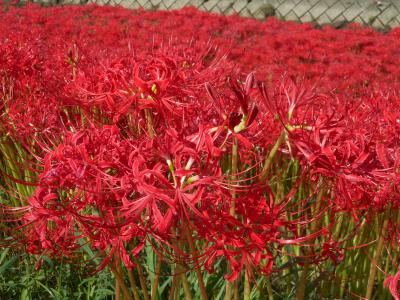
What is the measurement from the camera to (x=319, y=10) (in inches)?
366

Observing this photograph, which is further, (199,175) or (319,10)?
(319,10)

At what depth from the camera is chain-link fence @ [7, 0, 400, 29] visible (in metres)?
8.90

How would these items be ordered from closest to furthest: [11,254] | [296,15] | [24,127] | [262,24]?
[24,127] < [11,254] < [262,24] < [296,15]

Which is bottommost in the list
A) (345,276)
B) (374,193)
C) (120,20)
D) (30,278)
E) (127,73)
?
(345,276)

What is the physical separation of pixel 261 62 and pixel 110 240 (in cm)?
474

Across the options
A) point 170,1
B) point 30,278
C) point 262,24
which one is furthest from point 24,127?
point 170,1

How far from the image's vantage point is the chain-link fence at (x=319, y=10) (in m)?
8.90

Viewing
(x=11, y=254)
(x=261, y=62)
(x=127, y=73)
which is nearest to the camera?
(x=127, y=73)

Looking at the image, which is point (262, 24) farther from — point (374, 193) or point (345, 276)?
point (374, 193)

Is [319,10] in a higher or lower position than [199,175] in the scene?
lower

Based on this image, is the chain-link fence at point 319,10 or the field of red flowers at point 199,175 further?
the chain-link fence at point 319,10

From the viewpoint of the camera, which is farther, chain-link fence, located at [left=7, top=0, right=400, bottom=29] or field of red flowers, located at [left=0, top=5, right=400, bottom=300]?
chain-link fence, located at [left=7, top=0, right=400, bottom=29]

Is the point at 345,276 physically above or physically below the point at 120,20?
below

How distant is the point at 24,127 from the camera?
2.33 metres
